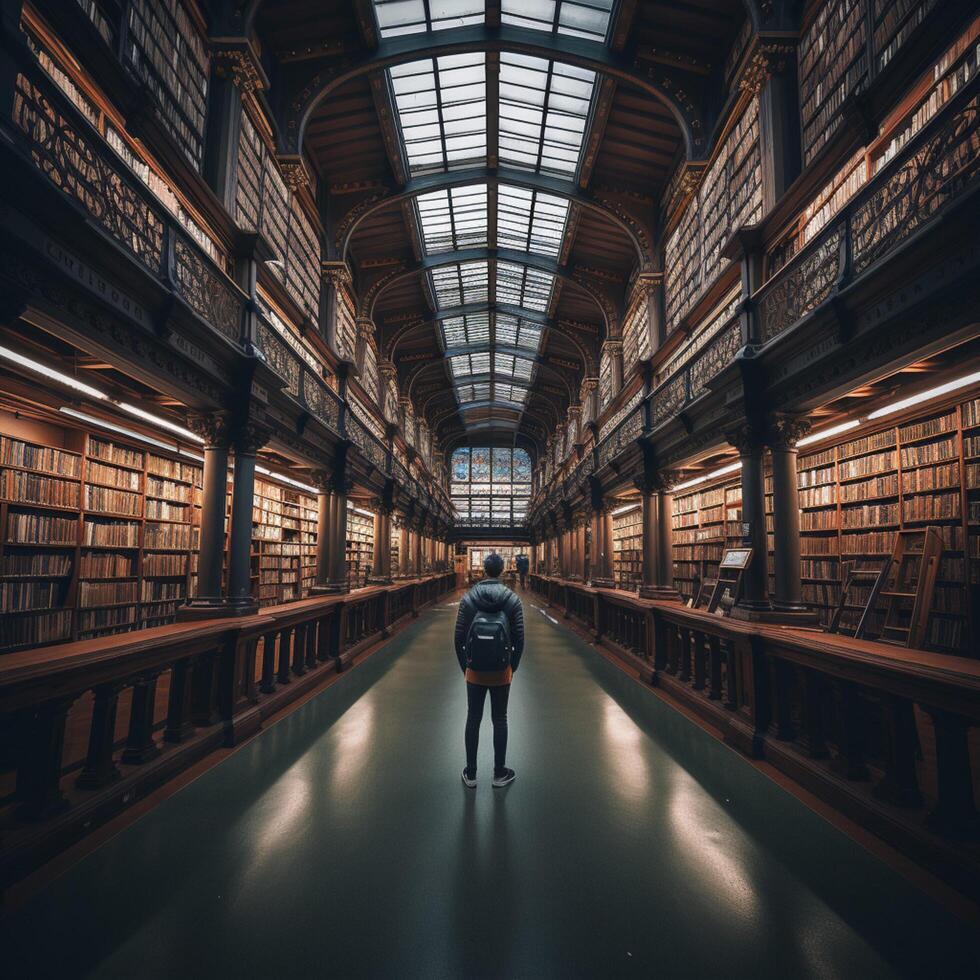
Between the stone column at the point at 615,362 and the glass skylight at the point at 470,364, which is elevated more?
the glass skylight at the point at 470,364

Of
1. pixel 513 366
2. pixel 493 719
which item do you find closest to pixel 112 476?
pixel 493 719

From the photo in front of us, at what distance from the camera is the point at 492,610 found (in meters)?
3.20

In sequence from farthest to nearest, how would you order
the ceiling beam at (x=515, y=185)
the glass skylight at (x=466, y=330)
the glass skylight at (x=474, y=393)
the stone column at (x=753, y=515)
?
the glass skylight at (x=474, y=393), the glass skylight at (x=466, y=330), the ceiling beam at (x=515, y=185), the stone column at (x=753, y=515)

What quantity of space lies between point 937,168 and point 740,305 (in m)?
2.15

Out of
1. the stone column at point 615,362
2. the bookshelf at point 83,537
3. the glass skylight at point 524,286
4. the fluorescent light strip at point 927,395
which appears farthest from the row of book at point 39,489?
the glass skylight at point 524,286

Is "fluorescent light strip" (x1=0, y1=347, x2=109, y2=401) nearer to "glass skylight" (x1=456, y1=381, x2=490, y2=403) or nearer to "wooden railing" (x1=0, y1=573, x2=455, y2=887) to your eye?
"wooden railing" (x1=0, y1=573, x2=455, y2=887)

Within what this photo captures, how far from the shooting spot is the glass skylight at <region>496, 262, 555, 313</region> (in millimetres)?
14203

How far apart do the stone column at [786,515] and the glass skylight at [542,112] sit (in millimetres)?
6936

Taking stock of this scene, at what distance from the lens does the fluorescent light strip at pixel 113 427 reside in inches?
214

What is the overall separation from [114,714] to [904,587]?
607cm

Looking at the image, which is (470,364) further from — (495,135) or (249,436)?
(249,436)

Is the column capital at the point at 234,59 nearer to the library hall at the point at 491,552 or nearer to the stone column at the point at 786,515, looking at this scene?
the library hall at the point at 491,552

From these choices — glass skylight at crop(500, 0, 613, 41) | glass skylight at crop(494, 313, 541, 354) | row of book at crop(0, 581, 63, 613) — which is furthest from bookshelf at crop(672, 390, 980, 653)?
glass skylight at crop(494, 313, 541, 354)

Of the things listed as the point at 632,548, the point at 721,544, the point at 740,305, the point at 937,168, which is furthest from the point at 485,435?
the point at 937,168
